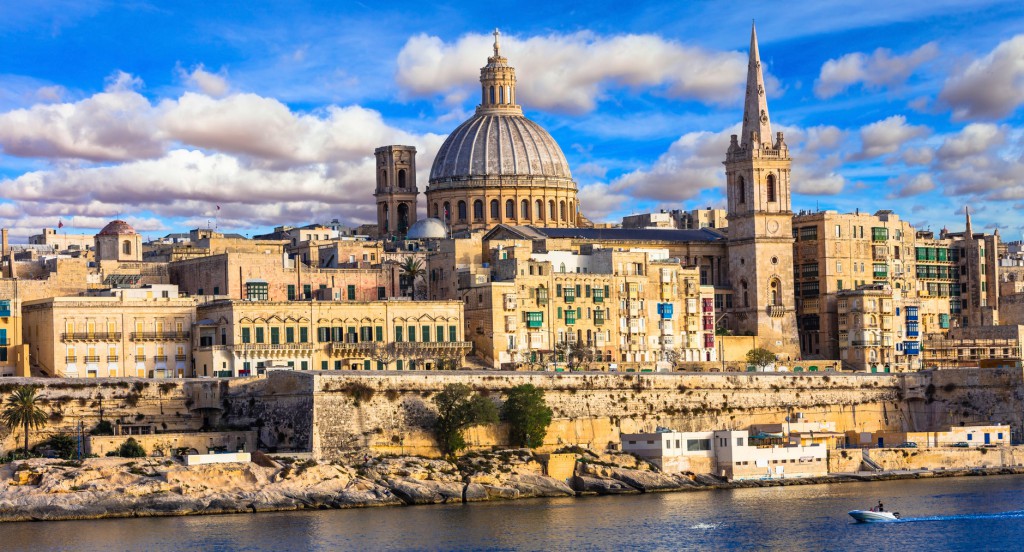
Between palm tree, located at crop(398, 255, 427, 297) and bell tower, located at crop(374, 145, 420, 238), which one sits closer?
palm tree, located at crop(398, 255, 427, 297)

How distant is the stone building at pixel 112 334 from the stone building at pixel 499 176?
32014mm

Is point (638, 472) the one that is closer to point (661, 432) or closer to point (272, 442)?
point (661, 432)

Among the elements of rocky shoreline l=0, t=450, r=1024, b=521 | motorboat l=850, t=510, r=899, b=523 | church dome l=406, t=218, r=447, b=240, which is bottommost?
motorboat l=850, t=510, r=899, b=523

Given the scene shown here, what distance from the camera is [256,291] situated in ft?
268

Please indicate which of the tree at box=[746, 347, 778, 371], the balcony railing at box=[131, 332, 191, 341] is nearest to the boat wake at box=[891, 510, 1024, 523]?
the tree at box=[746, 347, 778, 371]

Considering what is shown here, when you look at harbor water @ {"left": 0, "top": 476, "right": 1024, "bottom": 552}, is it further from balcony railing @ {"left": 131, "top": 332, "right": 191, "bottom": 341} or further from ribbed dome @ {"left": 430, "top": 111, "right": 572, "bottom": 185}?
ribbed dome @ {"left": 430, "top": 111, "right": 572, "bottom": 185}

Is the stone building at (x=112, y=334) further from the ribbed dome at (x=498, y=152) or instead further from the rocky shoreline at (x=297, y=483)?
the ribbed dome at (x=498, y=152)

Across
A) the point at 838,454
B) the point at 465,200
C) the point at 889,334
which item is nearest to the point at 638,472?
the point at 838,454

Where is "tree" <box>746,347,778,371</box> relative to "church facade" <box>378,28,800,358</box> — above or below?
below

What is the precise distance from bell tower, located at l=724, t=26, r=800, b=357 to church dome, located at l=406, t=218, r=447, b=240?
642 inches

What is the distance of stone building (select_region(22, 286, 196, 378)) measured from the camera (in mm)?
74000

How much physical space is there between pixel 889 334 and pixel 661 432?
27864 millimetres

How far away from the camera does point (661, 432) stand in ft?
237

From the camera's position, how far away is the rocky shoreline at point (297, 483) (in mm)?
61094
